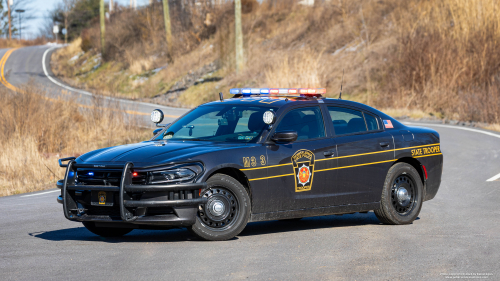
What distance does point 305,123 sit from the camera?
25.4ft

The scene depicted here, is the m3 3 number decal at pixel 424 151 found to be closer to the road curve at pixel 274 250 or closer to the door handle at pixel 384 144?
the door handle at pixel 384 144

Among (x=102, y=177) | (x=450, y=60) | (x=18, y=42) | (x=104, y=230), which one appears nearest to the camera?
(x=102, y=177)

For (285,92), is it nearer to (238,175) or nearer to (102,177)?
(238,175)

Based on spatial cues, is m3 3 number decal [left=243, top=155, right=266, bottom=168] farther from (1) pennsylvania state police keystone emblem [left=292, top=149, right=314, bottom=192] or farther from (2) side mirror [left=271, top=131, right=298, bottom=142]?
(1) pennsylvania state police keystone emblem [left=292, top=149, right=314, bottom=192]

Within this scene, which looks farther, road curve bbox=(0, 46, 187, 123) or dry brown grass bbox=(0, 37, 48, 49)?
dry brown grass bbox=(0, 37, 48, 49)

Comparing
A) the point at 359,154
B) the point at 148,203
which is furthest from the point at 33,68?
the point at 148,203

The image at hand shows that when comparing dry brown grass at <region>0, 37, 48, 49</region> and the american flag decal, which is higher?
dry brown grass at <region>0, 37, 48, 49</region>

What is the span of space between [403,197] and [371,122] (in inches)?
40.7

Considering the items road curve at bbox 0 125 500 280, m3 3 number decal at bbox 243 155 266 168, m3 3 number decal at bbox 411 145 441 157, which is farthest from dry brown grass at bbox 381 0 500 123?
m3 3 number decal at bbox 243 155 266 168

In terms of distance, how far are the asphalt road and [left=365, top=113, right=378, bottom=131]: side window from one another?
1.21 m

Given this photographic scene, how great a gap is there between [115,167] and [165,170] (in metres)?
0.49

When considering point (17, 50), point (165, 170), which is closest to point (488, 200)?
point (165, 170)

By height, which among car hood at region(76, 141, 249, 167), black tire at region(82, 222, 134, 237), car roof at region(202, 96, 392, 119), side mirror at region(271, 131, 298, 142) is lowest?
black tire at region(82, 222, 134, 237)

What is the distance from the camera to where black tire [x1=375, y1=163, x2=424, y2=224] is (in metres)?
8.26
